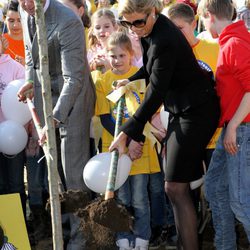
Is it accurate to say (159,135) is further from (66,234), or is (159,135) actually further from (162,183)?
(66,234)

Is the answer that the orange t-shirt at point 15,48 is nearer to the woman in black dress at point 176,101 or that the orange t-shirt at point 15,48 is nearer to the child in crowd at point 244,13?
the child in crowd at point 244,13

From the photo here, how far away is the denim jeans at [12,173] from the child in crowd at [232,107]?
155 cm

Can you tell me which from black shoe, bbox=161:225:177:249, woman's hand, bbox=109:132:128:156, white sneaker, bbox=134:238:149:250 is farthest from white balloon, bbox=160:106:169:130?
black shoe, bbox=161:225:177:249

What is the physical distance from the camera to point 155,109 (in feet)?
10.4

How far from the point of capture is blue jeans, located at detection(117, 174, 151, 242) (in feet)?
13.4

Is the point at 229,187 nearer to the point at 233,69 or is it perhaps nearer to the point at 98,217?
the point at 233,69

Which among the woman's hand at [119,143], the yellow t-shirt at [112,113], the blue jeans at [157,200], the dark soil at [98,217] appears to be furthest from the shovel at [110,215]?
the blue jeans at [157,200]

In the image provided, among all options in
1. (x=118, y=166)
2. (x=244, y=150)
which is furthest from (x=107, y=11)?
(x=244, y=150)

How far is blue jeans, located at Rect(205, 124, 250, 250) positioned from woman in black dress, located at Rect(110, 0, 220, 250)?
0.58 feet

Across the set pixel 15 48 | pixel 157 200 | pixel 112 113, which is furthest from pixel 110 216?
pixel 15 48

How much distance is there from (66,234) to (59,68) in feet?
3.71

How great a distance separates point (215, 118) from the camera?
10.8 feet

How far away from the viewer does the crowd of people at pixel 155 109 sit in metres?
3.15

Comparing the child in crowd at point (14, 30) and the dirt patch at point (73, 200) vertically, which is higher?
the child in crowd at point (14, 30)
